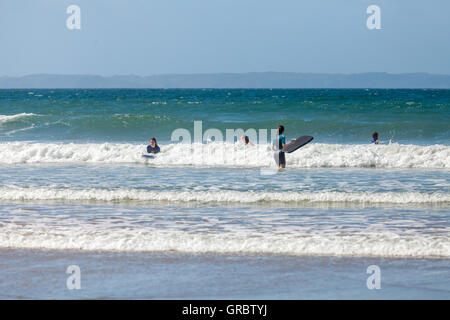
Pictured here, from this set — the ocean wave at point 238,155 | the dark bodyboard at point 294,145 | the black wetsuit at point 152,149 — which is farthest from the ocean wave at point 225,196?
the black wetsuit at point 152,149

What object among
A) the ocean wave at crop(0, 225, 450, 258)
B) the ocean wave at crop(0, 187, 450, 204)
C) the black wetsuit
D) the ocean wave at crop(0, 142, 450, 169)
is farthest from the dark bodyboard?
the ocean wave at crop(0, 225, 450, 258)

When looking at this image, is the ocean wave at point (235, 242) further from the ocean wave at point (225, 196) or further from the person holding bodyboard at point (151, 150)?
the person holding bodyboard at point (151, 150)

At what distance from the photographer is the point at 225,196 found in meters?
13.8

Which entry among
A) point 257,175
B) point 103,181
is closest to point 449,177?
point 257,175

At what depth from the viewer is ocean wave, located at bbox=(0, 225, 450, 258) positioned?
888 centimetres

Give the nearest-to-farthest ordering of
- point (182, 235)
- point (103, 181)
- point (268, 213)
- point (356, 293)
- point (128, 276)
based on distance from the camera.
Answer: point (356, 293)
point (128, 276)
point (182, 235)
point (268, 213)
point (103, 181)

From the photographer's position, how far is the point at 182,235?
32.0 ft

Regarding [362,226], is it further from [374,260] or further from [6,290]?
[6,290]

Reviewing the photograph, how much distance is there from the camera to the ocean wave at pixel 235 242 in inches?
349

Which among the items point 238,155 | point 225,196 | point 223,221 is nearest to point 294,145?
point 238,155

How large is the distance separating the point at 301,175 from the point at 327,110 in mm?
31808

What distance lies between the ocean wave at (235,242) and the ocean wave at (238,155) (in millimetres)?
11891

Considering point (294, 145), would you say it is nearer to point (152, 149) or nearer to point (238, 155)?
point (238, 155)

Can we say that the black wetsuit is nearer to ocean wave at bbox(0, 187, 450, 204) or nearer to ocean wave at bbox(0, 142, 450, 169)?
Result: ocean wave at bbox(0, 142, 450, 169)
